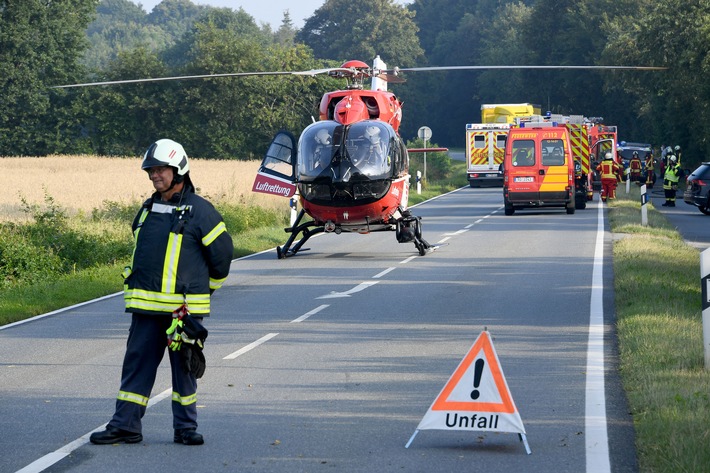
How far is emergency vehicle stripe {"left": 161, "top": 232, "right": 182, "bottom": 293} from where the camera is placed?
7.52 m

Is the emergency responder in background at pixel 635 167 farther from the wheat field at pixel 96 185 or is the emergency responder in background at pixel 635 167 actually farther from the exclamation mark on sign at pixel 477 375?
the exclamation mark on sign at pixel 477 375

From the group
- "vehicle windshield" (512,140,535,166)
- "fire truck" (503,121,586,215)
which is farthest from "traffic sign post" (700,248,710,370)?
"vehicle windshield" (512,140,535,166)

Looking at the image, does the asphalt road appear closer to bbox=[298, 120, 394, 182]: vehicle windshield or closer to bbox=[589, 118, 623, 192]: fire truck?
bbox=[298, 120, 394, 182]: vehicle windshield

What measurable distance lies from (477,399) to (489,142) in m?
45.7

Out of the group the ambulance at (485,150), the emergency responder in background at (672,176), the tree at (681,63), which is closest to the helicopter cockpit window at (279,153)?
the emergency responder in background at (672,176)

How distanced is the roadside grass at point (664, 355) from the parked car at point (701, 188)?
1469cm

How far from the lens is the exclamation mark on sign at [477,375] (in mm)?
7398

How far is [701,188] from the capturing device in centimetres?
3556

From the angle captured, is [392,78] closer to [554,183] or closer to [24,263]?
[24,263]

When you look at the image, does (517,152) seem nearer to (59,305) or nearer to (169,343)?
(59,305)

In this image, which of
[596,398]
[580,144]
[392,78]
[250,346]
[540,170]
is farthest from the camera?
[580,144]

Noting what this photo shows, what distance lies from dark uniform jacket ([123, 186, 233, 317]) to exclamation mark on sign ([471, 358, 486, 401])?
1.75 m

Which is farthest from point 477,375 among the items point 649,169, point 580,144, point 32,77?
point 32,77

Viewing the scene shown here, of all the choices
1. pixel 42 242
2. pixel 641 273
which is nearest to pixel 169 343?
pixel 641 273
